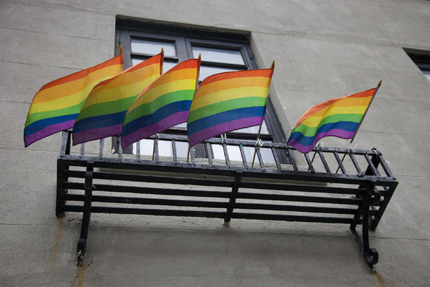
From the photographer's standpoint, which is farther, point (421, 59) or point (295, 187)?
point (421, 59)

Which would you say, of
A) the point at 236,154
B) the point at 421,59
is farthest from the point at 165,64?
the point at 421,59

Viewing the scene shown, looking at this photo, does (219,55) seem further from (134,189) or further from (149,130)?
(134,189)

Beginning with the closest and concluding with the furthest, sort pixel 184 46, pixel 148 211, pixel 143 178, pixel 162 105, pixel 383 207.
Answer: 1. pixel 162 105
2. pixel 143 178
3. pixel 148 211
4. pixel 383 207
5. pixel 184 46

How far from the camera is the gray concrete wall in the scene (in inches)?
193

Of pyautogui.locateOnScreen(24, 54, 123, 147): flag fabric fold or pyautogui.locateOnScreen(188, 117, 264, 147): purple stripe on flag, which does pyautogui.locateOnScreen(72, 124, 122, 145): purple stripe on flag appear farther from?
pyautogui.locateOnScreen(188, 117, 264, 147): purple stripe on flag

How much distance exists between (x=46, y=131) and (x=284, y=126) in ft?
14.1

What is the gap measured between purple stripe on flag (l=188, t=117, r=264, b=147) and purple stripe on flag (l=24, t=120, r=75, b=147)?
157cm

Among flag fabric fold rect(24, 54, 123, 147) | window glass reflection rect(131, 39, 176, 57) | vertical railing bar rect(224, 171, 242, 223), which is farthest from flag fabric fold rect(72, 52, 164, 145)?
window glass reflection rect(131, 39, 176, 57)

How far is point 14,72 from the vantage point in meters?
7.12

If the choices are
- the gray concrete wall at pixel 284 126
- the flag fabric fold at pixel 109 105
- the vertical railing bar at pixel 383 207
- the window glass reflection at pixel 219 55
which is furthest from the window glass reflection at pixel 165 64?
the vertical railing bar at pixel 383 207

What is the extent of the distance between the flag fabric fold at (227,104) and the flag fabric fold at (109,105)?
0.78 m

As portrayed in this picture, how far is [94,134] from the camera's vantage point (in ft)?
15.4

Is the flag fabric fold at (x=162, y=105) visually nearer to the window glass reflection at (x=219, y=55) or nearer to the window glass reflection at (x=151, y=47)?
the window glass reflection at (x=151, y=47)

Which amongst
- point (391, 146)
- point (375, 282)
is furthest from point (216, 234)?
point (391, 146)
